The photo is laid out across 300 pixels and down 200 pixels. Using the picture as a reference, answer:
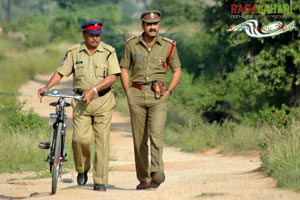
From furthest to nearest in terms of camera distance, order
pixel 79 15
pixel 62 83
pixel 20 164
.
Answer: pixel 79 15
pixel 62 83
pixel 20 164

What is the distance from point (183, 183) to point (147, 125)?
1.05 meters

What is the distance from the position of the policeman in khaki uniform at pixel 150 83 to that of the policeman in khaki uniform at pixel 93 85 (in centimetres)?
26

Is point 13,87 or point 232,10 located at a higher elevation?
point 232,10

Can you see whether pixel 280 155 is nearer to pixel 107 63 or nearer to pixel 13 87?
pixel 107 63

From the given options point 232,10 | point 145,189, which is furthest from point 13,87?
point 145,189

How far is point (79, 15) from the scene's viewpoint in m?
59.6

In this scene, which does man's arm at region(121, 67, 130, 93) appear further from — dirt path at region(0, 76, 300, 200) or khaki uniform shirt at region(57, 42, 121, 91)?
dirt path at region(0, 76, 300, 200)

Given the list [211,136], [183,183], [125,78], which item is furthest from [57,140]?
[211,136]

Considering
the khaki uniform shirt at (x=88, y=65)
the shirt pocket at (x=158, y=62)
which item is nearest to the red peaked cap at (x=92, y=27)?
the khaki uniform shirt at (x=88, y=65)

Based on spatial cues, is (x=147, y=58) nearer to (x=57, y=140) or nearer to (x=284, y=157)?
(x=57, y=140)

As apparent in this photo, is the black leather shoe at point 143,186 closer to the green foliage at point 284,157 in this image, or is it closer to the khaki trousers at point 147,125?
the khaki trousers at point 147,125

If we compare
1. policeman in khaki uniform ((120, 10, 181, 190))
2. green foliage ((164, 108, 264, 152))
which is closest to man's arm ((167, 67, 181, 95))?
policeman in khaki uniform ((120, 10, 181, 190))

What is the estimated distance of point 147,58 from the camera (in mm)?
11273

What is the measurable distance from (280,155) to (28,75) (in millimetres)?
28156
